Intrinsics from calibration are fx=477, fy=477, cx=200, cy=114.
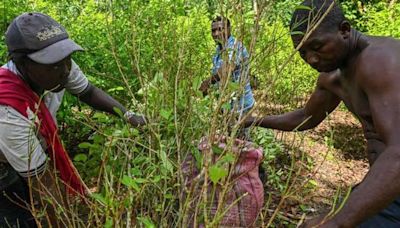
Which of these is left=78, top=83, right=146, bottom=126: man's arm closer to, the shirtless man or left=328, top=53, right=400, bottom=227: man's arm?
the shirtless man

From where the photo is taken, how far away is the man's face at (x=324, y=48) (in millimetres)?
1963

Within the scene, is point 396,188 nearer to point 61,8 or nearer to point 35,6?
point 35,6

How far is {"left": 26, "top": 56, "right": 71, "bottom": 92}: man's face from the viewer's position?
2.04 meters

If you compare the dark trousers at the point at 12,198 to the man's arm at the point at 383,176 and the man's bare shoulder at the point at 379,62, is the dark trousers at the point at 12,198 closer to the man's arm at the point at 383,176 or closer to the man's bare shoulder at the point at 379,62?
the man's arm at the point at 383,176

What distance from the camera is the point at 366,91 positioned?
1.93 metres

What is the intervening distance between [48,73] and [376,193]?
4.60ft

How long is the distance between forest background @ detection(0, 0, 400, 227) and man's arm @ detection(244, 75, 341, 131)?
0.13 meters

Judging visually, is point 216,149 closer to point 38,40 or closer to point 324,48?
point 324,48

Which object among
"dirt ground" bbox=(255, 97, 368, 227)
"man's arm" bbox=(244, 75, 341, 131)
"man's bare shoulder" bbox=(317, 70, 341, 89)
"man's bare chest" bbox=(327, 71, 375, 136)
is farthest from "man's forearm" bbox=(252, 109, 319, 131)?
"dirt ground" bbox=(255, 97, 368, 227)

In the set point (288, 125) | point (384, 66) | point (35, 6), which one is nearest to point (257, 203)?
point (288, 125)

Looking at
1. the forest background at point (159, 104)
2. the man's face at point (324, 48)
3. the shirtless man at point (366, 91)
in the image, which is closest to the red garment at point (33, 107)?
the forest background at point (159, 104)

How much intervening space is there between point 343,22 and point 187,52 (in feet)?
2.44

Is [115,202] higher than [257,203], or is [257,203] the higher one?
[115,202]

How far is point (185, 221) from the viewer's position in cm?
163
